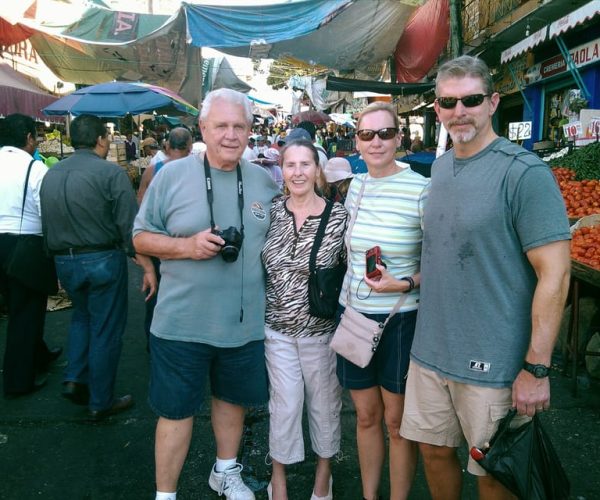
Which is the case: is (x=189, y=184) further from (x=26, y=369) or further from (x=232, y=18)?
(x=232, y=18)

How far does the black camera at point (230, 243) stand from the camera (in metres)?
2.22

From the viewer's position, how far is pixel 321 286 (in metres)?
2.43

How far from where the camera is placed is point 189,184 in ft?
7.95

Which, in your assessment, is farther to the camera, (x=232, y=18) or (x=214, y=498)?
(x=232, y=18)

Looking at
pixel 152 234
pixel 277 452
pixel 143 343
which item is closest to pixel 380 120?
pixel 152 234

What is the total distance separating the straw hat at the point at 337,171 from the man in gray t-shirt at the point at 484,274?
2.03 m

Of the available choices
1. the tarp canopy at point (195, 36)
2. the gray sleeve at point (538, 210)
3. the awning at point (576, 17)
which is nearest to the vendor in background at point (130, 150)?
the tarp canopy at point (195, 36)

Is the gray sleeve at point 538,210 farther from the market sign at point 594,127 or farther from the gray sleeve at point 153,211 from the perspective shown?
the market sign at point 594,127

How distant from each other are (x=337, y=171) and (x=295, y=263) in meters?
1.96

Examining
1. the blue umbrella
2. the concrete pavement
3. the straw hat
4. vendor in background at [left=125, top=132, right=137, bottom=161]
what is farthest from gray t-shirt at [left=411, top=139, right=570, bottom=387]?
vendor in background at [left=125, top=132, right=137, bottom=161]

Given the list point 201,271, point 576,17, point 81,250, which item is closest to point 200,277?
point 201,271

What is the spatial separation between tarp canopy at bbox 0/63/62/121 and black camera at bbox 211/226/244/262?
24.1ft

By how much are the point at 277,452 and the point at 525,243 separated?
167 cm

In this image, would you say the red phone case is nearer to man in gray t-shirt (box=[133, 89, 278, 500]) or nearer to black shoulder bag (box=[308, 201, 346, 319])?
black shoulder bag (box=[308, 201, 346, 319])
